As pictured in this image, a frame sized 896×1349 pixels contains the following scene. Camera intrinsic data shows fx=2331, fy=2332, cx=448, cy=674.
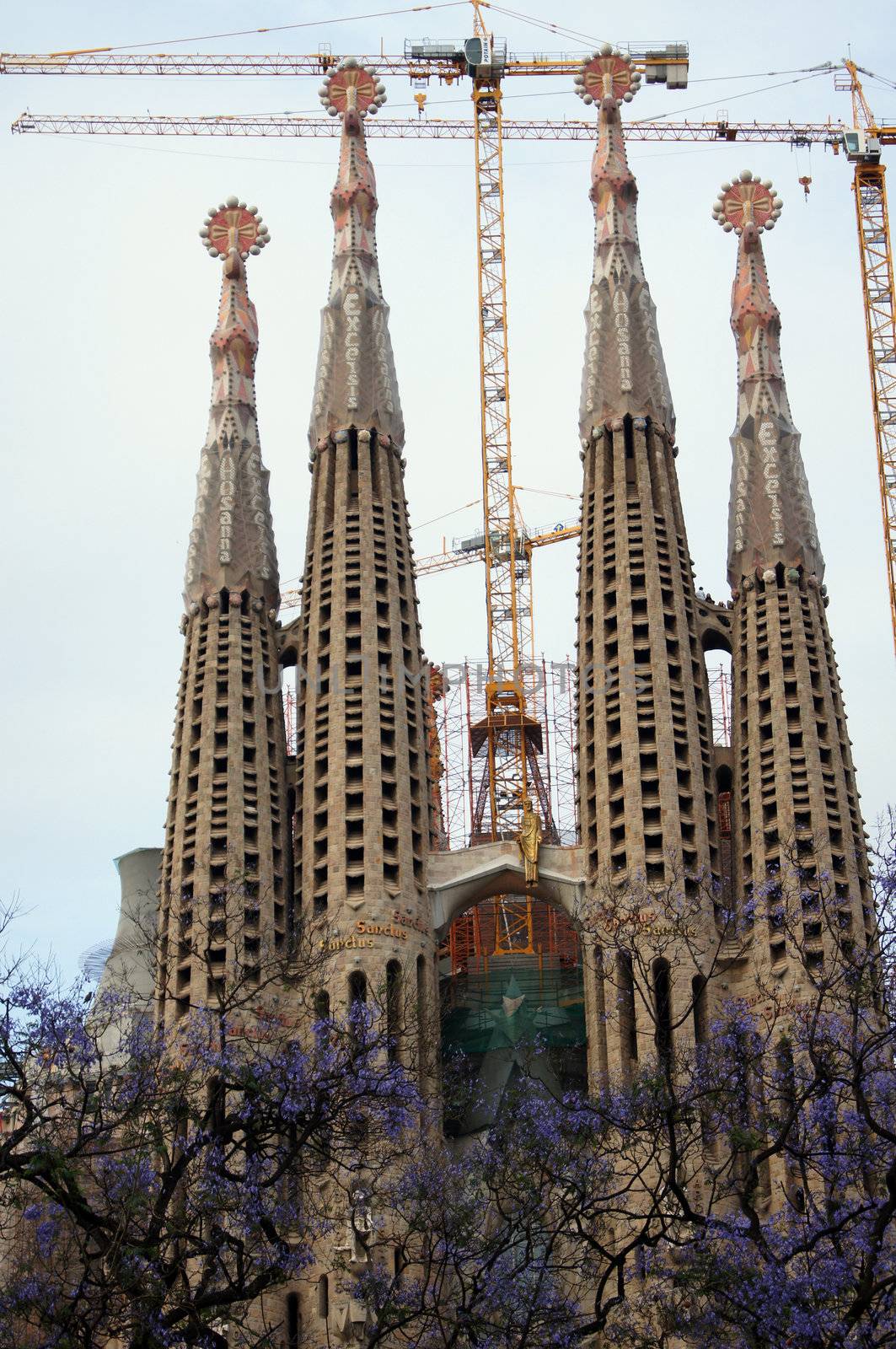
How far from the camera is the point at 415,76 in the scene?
8725 cm

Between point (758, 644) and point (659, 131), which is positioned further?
point (659, 131)

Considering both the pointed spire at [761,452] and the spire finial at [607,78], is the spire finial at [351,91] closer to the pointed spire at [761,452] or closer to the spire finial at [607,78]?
the spire finial at [607,78]

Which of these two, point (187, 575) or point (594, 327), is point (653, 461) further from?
point (187, 575)

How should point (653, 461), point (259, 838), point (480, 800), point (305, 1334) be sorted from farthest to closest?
point (480, 800), point (653, 461), point (259, 838), point (305, 1334)

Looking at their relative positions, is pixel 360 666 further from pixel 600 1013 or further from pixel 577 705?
pixel 600 1013

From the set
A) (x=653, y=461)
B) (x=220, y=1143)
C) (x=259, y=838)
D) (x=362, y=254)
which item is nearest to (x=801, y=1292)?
(x=220, y=1143)

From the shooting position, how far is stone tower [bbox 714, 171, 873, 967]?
58.8 m

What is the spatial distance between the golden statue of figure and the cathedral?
0.15m

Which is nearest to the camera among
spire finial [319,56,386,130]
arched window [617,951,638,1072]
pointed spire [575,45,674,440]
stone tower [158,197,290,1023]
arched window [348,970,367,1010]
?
arched window [617,951,638,1072]

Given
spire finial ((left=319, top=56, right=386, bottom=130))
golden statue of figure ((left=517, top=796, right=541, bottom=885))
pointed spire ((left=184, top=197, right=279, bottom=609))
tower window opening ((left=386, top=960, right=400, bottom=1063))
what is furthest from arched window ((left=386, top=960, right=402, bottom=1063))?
spire finial ((left=319, top=56, right=386, bottom=130))

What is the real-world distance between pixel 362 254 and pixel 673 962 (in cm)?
2383

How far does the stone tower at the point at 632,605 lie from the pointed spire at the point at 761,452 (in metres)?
1.81

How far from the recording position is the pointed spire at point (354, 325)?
217 feet

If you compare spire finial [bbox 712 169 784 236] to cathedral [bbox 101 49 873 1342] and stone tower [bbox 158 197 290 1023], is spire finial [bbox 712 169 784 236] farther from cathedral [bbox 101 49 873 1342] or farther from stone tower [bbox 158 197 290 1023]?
stone tower [bbox 158 197 290 1023]
